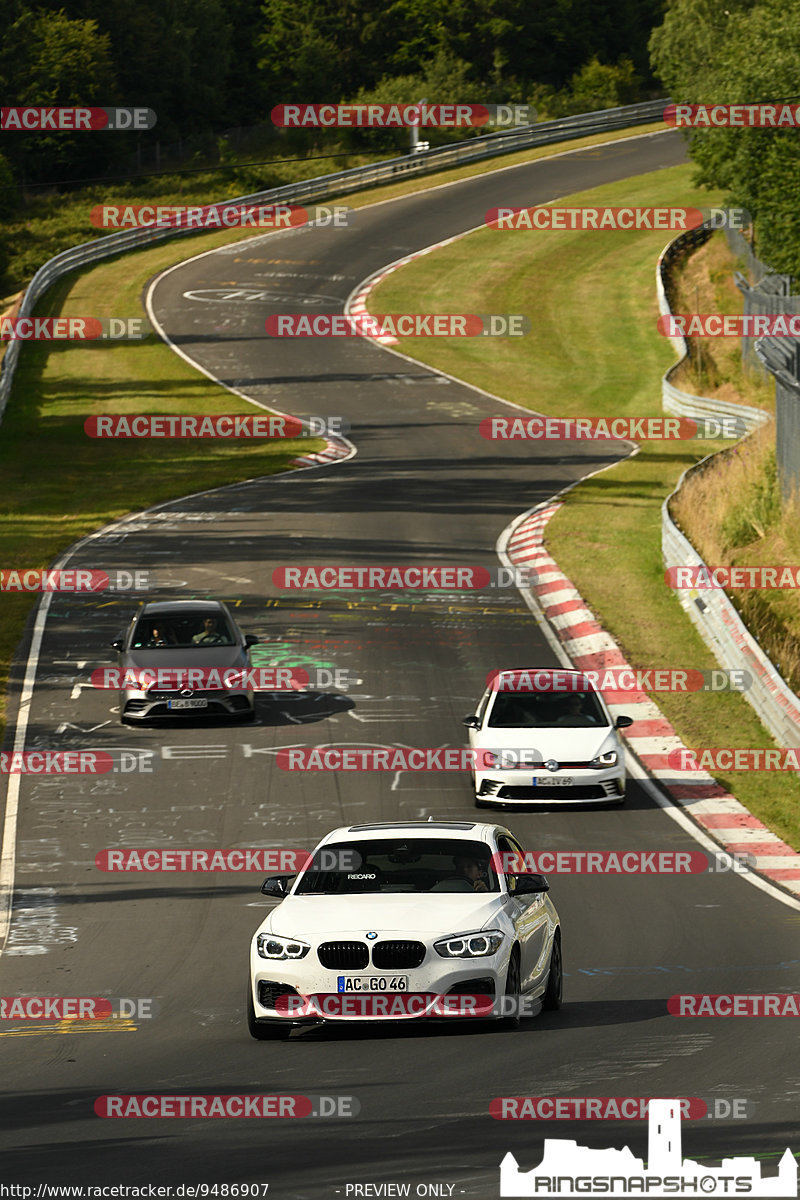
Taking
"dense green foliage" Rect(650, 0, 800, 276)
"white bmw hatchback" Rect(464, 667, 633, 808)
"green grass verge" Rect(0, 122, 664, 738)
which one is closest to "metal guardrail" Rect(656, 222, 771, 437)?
"dense green foliage" Rect(650, 0, 800, 276)

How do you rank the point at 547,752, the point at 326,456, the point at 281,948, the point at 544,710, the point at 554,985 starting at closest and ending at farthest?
1. the point at 281,948
2. the point at 554,985
3. the point at 547,752
4. the point at 544,710
5. the point at 326,456

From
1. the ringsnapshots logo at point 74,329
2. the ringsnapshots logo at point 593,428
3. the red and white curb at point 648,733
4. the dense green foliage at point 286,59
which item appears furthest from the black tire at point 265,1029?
the dense green foliage at point 286,59

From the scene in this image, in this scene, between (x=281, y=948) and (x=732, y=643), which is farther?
(x=732, y=643)

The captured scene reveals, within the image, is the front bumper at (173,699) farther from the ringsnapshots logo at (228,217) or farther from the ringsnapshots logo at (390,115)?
the ringsnapshots logo at (390,115)

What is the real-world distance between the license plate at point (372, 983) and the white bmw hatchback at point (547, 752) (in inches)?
365

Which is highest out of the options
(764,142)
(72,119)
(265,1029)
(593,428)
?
(764,142)

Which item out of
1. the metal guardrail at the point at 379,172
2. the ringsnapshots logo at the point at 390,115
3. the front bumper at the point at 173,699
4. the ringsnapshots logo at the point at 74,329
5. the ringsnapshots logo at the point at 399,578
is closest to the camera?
the front bumper at the point at 173,699

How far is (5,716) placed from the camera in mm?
24406

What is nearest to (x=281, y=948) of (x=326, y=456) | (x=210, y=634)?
(x=210, y=634)

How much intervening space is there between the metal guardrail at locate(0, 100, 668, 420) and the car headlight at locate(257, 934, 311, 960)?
53.4 meters

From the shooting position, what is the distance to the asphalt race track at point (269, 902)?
→ 28.9 ft

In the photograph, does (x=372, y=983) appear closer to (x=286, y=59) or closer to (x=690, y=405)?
(x=690, y=405)

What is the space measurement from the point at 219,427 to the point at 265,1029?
38710 mm

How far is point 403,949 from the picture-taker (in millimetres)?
11008
